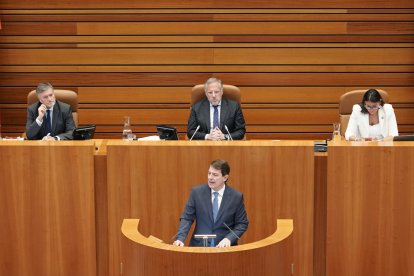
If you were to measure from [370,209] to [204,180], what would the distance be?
1.09 meters

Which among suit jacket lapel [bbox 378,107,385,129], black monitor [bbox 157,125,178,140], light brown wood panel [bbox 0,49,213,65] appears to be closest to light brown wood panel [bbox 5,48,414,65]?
light brown wood panel [bbox 0,49,213,65]

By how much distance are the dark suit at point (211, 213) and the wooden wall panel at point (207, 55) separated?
3.34 metres

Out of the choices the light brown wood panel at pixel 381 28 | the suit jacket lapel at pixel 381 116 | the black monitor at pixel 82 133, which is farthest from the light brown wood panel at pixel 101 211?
the light brown wood panel at pixel 381 28

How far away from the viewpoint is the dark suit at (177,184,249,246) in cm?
502

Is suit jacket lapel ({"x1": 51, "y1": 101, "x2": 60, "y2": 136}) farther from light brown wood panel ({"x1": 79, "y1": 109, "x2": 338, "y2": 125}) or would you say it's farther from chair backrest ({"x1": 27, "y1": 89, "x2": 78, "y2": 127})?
light brown wood panel ({"x1": 79, "y1": 109, "x2": 338, "y2": 125})

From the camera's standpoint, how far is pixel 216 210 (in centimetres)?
508

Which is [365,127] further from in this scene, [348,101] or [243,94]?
[243,94]

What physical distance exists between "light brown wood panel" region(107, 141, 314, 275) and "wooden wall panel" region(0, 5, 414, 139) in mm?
2868

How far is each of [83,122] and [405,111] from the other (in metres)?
3.23

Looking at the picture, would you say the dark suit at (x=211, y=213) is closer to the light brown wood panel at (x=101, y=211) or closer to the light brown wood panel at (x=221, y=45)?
the light brown wood panel at (x=101, y=211)

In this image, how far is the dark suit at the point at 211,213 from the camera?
502 centimetres

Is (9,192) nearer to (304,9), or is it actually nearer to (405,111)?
(304,9)

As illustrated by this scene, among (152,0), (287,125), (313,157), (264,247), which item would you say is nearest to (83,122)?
(152,0)

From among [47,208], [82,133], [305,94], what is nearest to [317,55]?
[305,94]
